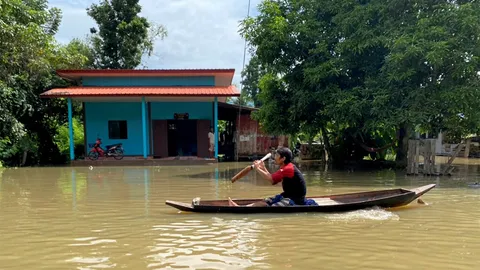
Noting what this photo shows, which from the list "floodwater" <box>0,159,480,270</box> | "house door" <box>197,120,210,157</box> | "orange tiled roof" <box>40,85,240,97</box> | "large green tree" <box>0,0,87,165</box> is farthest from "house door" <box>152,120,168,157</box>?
"floodwater" <box>0,159,480,270</box>

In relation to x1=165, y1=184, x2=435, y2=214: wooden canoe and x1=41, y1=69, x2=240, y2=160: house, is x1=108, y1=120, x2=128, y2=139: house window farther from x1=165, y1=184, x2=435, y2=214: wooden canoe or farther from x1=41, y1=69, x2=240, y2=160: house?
x1=165, y1=184, x2=435, y2=214: wooden canoe

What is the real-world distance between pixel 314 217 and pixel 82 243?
374 cm

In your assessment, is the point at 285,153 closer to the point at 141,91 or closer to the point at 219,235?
the point at 219,235

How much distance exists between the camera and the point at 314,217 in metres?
6.58

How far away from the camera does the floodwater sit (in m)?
4.43

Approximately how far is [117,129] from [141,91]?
10.8 feet

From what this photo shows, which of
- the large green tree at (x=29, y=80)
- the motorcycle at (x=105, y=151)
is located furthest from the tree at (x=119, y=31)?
the motorcycle at (x=105, y=151)

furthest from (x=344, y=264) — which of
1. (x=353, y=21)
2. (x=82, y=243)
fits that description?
(x=353, y=21)

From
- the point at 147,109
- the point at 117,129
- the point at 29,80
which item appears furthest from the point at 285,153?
the point at 29,80

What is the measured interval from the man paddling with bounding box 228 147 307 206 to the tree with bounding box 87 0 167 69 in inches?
867

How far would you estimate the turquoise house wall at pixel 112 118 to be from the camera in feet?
64.6

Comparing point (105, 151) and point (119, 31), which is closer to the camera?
point (105, 151)

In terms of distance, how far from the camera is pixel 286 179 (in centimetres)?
684

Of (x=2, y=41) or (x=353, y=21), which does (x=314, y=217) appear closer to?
(x=353, y=21)
